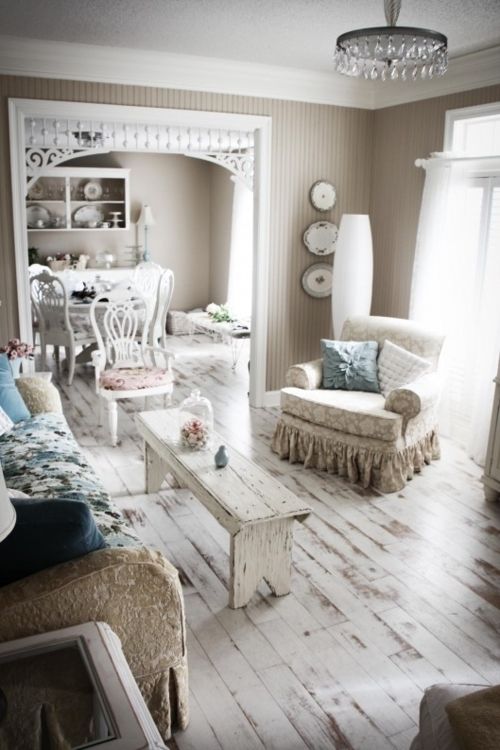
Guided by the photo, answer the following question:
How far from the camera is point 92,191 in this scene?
30.1 feet

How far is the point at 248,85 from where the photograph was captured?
211 inches

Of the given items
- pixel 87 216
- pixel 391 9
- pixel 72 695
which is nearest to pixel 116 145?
pixel 87 216

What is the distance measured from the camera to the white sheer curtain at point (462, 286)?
4.72m

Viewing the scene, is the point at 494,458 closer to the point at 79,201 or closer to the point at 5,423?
the point at 5,423

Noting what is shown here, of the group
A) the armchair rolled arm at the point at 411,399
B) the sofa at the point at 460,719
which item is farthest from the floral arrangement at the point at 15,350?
the sofa at the point at 460,719

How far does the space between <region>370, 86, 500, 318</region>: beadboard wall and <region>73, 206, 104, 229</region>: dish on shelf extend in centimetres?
442

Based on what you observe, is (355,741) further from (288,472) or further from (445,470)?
(445,470)

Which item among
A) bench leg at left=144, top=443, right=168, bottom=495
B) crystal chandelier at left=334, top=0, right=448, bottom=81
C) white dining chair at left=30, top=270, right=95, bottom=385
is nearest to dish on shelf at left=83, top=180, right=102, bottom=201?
white dining chair at left=30, top=270, right=95, bottom=385

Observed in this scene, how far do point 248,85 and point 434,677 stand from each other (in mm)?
4382

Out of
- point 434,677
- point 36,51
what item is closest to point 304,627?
point 434,677

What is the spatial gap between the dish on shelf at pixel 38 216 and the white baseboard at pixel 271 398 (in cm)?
448

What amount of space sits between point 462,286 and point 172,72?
8.48ft

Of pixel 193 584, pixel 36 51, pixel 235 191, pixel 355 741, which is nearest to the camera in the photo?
pixel 355 741

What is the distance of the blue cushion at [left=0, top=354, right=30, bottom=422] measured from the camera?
382cm
